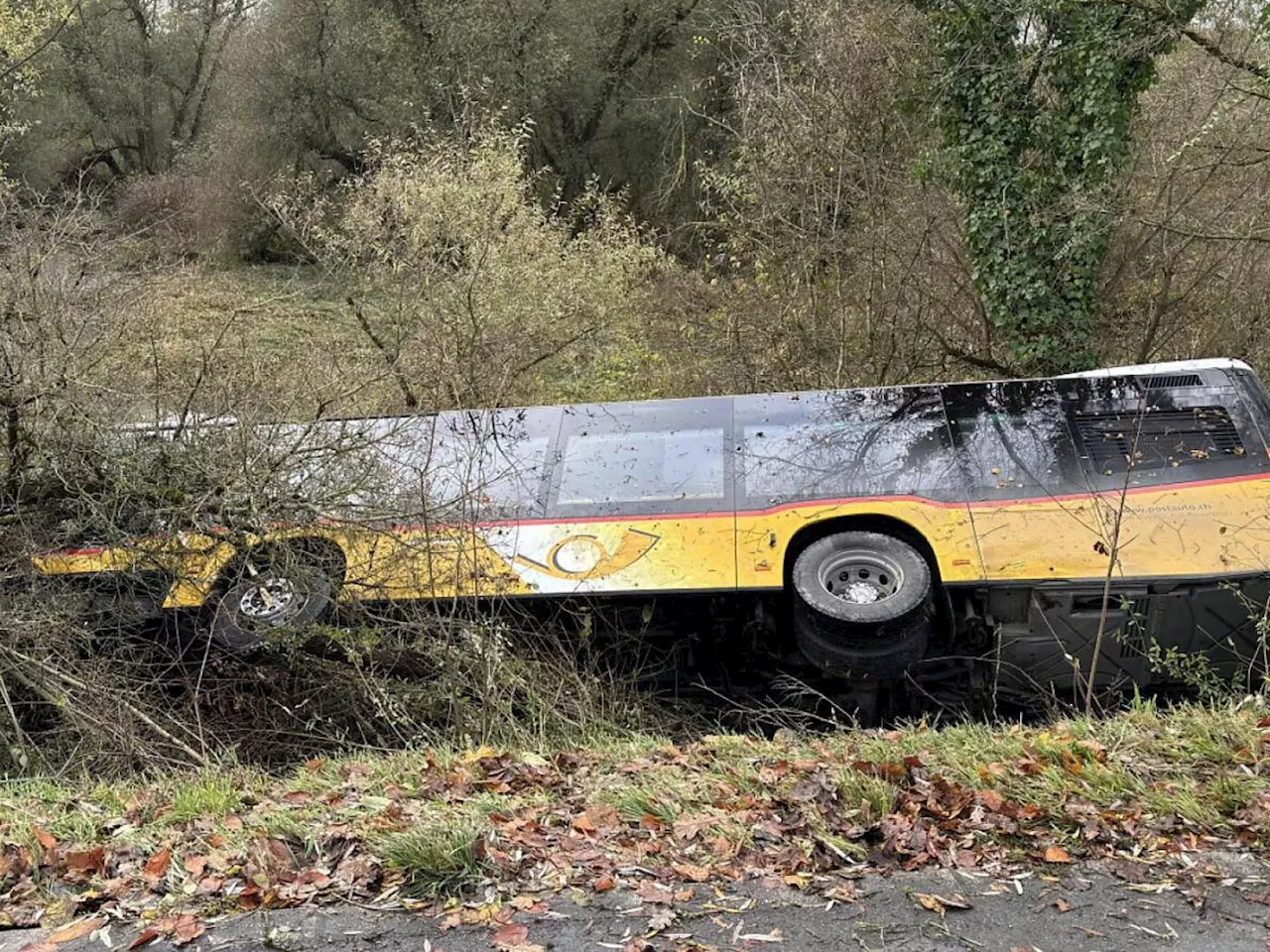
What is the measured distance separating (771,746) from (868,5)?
32.0 ft

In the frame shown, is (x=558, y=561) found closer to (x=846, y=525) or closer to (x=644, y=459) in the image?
(x=644, y=459)

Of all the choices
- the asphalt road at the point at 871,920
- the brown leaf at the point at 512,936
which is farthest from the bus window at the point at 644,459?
the brown leaf at the point at 512,936

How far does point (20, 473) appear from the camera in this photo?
6227 mm

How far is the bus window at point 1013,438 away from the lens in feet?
19.0

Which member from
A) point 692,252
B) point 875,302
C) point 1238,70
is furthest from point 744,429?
point 692,252

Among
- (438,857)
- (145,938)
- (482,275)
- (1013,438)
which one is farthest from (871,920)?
(482,275)

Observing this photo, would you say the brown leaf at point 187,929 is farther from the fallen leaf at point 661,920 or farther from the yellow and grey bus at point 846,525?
the yellow and grey bus at point 846,525

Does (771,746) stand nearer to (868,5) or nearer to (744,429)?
(744,429)

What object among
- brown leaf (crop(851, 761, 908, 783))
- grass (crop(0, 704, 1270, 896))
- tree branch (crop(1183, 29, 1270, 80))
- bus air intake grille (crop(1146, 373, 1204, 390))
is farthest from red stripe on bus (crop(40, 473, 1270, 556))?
tree branch (crop(1183, 29, 1270, 80))

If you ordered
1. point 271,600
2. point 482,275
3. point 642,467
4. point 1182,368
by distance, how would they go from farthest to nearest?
point 482,275 < point 1182,368 < point 642,467 < point 271,600

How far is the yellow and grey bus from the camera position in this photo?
17.8 ft

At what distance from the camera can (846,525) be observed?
5.83 m

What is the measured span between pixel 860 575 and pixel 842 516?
37 centimetres

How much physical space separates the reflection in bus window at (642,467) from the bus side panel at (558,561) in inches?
8.9
